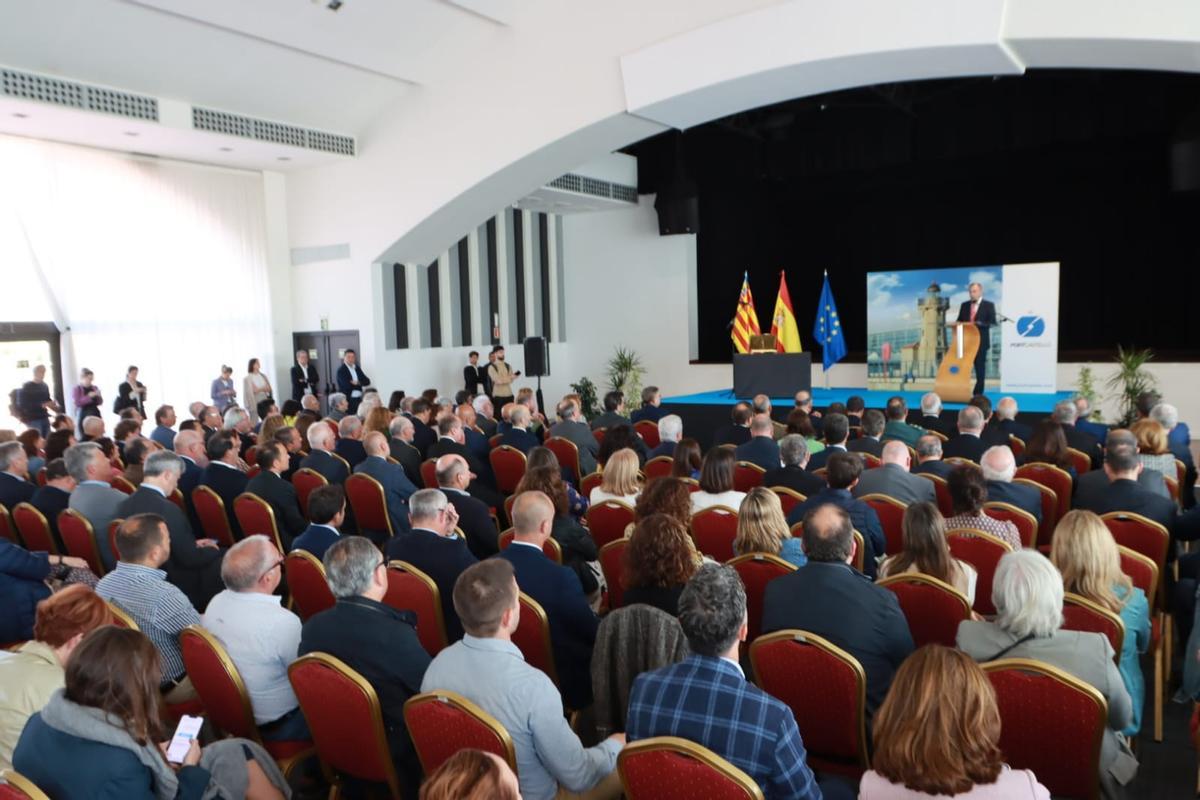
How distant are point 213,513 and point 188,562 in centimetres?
129

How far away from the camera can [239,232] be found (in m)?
12.5

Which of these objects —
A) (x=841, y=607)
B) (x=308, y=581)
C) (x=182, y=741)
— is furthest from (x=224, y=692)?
(x=841, y=607)

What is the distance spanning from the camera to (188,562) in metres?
4.44

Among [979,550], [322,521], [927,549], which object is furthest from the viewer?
[322,521]

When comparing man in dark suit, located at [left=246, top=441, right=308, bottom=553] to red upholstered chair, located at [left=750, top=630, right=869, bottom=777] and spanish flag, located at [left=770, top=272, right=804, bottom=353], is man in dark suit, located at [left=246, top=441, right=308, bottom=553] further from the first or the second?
spanish flag, located at [left=770, top=272, right=804, bottom=353]

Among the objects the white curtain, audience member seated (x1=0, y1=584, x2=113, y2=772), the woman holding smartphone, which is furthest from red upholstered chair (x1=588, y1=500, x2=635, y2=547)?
the white curtain

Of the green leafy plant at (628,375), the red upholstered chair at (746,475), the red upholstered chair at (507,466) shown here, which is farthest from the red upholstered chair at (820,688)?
the green leafy plant at (628,375)

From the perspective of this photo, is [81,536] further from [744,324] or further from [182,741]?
[744,324]

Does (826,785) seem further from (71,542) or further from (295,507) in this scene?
(71,542)

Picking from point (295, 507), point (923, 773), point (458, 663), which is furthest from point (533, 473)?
point (923, 773)

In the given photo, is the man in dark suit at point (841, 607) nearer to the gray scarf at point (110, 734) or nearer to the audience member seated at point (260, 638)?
the audience member seated at point (260, 638)

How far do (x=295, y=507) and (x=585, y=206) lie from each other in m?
11.3

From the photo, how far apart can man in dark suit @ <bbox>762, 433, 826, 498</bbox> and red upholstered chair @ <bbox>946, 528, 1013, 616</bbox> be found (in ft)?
3.74

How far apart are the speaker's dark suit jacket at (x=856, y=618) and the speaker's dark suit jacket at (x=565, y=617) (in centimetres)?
84
